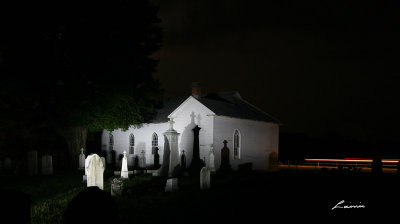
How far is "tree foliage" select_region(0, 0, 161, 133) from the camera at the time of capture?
28562mm

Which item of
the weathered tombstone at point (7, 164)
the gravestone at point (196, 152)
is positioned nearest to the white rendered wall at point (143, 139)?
the gravestone at point (196, 152)

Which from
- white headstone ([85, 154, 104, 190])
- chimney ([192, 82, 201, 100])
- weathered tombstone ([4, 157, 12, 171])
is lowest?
weathered tombstone ([4, 157, 12, 171])

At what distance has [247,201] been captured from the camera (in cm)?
1440

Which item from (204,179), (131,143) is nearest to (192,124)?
(131,143)

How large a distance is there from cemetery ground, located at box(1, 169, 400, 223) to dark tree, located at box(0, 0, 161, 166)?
33.3ft

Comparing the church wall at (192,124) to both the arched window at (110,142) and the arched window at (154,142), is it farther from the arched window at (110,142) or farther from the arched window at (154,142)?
the arched window at (110,142)

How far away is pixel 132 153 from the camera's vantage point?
132 ft

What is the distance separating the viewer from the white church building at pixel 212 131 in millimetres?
32438

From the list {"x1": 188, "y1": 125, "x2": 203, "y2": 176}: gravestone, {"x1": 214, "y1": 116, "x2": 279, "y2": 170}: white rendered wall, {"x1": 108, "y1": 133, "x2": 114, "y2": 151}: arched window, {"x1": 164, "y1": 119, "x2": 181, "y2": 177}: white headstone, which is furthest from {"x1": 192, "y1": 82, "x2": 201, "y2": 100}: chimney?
{"x1": 108, "y1": 133, "x2": 114, "y2": 151}: arched window

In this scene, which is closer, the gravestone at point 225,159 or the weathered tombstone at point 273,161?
the gravestone at point 225,159

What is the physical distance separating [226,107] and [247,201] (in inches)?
852

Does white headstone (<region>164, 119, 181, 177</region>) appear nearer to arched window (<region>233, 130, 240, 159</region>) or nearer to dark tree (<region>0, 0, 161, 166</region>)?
dark tree (<region>0, 0, 161, 166</region>)

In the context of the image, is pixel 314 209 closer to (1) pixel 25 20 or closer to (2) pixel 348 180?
(2) pixel 348 180

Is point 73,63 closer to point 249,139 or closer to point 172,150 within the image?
point 172,150
